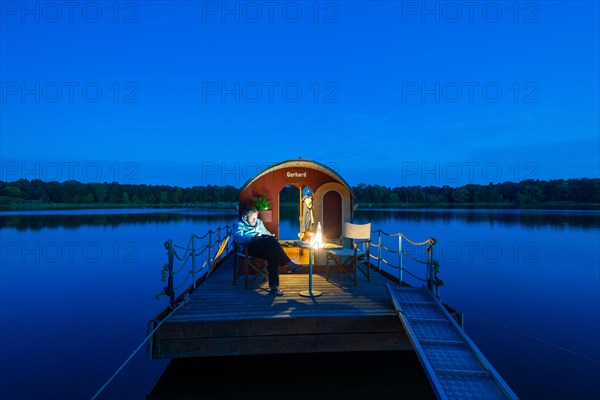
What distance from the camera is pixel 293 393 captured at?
6246 millimetres

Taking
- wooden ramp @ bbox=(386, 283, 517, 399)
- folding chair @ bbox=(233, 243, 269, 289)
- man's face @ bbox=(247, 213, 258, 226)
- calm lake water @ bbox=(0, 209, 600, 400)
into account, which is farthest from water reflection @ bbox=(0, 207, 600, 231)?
wooden ramp @ bbox=(386, 283, 517, 399)

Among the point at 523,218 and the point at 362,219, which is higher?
the point at 523,218

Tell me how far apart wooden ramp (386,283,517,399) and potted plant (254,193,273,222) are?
192 inches

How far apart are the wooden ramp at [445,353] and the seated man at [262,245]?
2.50 m

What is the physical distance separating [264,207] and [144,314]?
5954mm

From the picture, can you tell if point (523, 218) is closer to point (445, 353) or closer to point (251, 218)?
point (251, 218)

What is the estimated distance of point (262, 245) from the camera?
8.28 m

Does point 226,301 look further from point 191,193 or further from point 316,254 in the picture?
point 191,193

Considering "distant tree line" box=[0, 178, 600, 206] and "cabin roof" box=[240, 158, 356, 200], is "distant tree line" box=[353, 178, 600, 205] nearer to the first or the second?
"distant tree line" box=[0, 178, 600, 206]

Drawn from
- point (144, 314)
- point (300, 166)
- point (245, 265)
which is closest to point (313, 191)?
point (300, 166)

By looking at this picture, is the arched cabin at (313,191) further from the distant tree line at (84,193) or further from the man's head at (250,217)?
the distant tree line at (84,193)

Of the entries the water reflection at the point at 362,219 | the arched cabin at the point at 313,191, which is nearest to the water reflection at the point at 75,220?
the water reflection at the point at 362,219

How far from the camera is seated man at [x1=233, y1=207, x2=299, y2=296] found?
8047 mm

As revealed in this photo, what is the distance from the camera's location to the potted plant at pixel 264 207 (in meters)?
11.0
